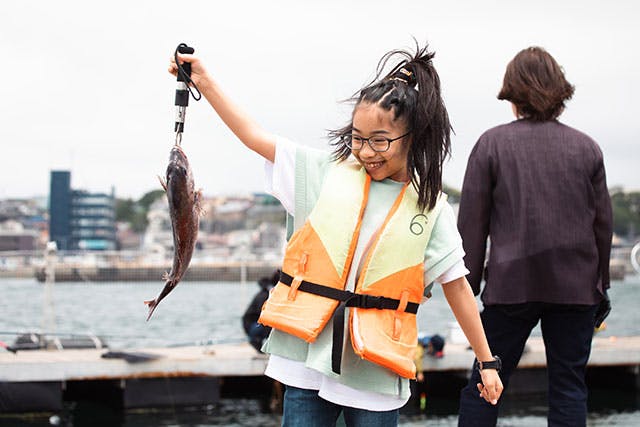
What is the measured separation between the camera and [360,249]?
279 cm

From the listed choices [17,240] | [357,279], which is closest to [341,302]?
[357,279]

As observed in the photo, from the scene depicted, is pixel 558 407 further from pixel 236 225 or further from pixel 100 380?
pixel 236 225

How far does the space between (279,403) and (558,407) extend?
4872mm

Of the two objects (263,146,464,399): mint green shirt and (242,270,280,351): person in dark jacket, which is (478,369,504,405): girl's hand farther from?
(242,270,280,351): person in dark jacket

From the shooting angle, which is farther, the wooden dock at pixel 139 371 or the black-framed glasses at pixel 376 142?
the wooden dock at pixel 139 371

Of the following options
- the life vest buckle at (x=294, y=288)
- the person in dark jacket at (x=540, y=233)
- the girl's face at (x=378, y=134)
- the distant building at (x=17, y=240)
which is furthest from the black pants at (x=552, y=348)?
the distant building at (x=17, y=240)

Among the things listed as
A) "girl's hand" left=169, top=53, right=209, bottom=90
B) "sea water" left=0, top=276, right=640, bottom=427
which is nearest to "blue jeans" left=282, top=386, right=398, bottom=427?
"girl's hand" left=169, top=53, right=209, bottom=90

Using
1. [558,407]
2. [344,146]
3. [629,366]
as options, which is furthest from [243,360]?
[344,146]

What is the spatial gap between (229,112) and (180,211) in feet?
1.18

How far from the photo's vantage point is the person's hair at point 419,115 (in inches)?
109

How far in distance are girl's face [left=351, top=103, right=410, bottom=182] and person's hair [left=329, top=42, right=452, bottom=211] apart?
0.02 metres

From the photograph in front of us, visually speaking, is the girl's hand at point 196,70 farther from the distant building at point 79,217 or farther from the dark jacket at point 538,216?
the distant building at point 79,217

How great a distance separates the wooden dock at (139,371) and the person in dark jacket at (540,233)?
4746 millimetres

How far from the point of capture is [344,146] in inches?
115
